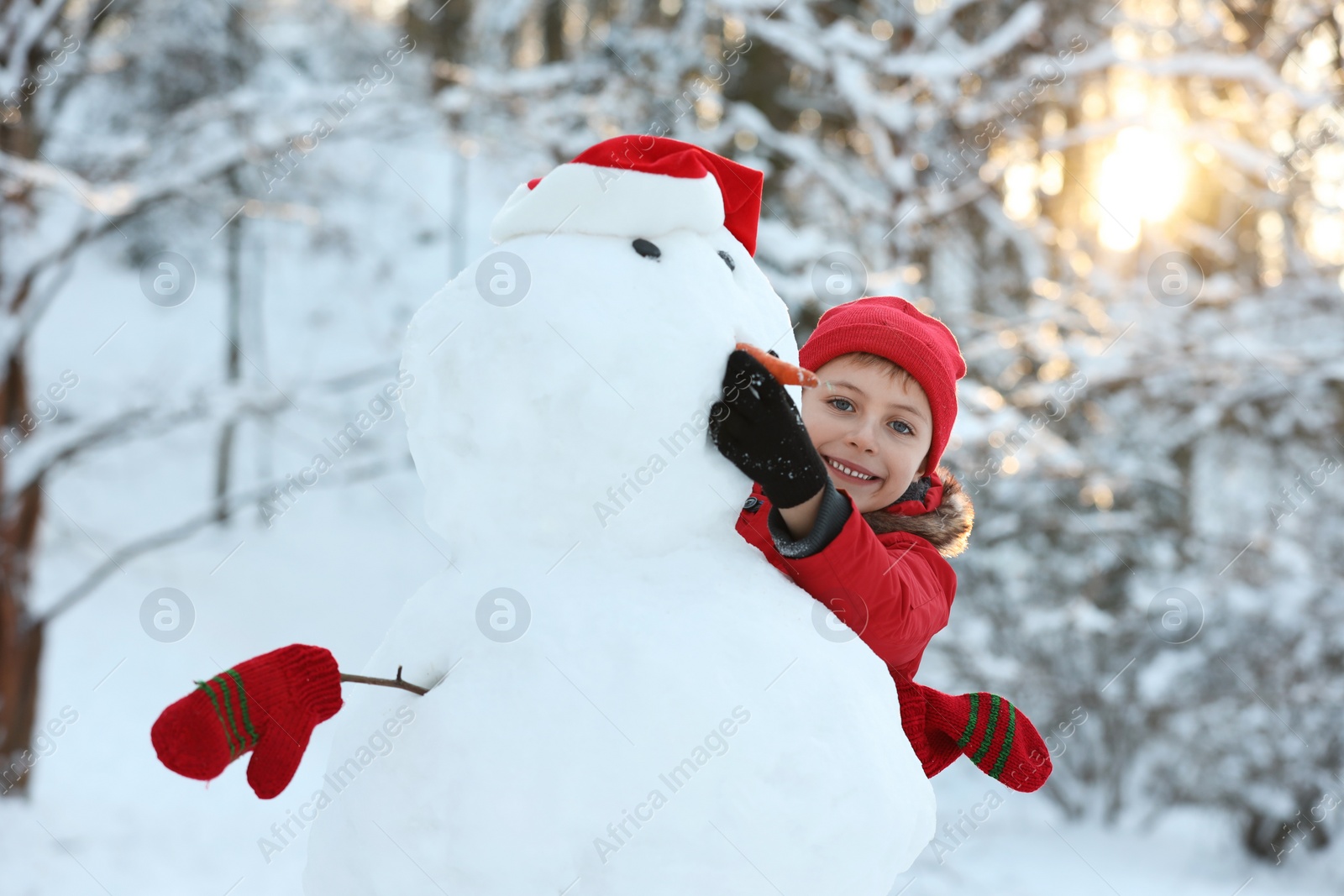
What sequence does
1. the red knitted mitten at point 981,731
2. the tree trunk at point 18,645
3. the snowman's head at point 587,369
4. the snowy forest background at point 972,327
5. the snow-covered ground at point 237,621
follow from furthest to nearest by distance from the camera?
1. the snow-covered ground at point 237,621
2. the tree trunk at point 18,645
3. the snowy forest background at point 972,327
4. the red knitted mitten at point 981,731
5. the snowman's head at point 587,369

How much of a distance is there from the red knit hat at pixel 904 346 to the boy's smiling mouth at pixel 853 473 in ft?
0.64

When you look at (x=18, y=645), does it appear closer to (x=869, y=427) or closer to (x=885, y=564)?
(x=869, y=427)

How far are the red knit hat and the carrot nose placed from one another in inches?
17.6

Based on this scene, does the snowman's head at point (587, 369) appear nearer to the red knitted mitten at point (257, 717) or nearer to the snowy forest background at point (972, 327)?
the red knitted mitten at point (257, 717)

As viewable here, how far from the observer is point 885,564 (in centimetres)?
144

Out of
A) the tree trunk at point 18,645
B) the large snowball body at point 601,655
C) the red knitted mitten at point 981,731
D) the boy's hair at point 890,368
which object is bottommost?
the tree trunk at point 18,645

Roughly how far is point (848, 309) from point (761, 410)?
66 centimetres

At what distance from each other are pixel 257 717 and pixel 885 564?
2.77ft

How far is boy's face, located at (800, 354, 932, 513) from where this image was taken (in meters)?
1.73

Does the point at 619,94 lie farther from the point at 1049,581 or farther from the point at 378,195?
the point at 378,195

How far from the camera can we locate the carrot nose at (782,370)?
1.35 meters

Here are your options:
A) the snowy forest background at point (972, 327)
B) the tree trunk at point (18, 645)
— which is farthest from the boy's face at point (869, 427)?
the tree trunk at point (18, 645)

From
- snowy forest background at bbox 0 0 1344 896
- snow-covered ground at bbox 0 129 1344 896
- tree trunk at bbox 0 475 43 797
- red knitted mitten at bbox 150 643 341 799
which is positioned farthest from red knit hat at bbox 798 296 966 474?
tree trunk at bbox 0 475 43 797

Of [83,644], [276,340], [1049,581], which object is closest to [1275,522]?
[1049,581]
